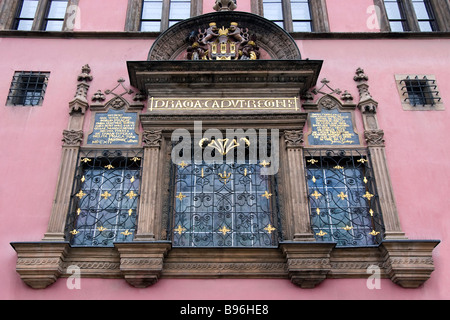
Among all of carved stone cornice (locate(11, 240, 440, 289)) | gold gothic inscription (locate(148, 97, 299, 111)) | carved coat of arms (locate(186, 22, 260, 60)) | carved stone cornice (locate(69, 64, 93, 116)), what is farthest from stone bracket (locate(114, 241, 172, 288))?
carved coat of arms (locate(186, 22, 260, 60))

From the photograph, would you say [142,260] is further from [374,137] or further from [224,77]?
[374,137]

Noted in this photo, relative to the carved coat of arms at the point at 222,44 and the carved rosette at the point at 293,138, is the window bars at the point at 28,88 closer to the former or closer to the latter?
the carved coat of arms at the point at 222,44

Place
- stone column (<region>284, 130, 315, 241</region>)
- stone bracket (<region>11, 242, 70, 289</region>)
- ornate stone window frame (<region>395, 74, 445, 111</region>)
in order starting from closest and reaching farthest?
stone bracket (<region>11, 242, 70, 289</region>), stone column (<region>284, 130, 315, 241</region>), ornate stone window frame (<region>395, 74, 445, 111</region>)

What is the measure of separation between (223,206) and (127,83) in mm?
2893

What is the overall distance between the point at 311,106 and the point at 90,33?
4.28 metres

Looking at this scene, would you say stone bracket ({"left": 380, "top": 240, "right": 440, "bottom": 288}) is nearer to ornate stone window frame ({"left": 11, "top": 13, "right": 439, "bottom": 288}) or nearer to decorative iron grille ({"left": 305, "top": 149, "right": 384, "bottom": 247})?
ornate stone window frame ({"left": 11, "top": 13, "right": 439, "bottom": 288})

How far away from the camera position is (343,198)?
7711mm

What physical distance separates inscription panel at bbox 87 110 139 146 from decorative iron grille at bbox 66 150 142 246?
200 millimetres

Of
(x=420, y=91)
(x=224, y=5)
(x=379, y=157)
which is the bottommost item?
(x=379, y=157)

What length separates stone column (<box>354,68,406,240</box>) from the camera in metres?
7.25

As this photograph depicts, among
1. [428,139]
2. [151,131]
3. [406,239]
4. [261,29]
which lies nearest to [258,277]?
[406,239]

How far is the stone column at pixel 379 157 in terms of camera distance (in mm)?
7254

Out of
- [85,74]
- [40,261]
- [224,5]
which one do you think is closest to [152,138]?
[85,74]
